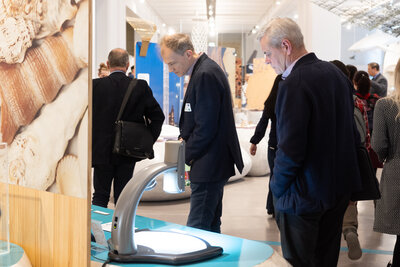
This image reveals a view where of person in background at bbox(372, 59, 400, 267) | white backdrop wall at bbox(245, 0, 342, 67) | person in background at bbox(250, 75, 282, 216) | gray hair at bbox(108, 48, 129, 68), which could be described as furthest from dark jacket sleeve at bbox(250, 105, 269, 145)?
white backdrop wall at bbox(245, 0, 342, 67)

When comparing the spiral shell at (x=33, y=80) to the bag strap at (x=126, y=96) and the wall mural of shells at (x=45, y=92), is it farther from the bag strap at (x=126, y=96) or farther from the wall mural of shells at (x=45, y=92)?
the bag strap at (x=126, y=96)

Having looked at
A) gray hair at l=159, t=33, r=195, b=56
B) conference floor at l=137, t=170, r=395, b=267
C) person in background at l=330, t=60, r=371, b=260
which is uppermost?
gray hair at l=159, t=33, r=195, b=56

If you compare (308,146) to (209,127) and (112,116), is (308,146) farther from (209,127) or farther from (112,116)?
(112,116)

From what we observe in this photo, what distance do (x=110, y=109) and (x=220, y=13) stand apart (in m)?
16.2

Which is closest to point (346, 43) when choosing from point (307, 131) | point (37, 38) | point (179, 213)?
point (179, 213)

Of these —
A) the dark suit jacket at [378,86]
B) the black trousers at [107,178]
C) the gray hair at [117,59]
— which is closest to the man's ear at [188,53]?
the gray hair at [117,59]

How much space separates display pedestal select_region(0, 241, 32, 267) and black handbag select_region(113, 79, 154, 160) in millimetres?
1859

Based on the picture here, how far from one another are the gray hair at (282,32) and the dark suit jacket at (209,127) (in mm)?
561

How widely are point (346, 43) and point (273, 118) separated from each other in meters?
9.36

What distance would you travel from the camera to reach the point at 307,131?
2.00 metres

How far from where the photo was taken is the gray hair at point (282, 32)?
2109 millimetres

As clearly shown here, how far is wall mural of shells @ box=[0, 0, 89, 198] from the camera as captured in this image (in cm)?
127

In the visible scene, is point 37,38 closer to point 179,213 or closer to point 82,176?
point 82,176

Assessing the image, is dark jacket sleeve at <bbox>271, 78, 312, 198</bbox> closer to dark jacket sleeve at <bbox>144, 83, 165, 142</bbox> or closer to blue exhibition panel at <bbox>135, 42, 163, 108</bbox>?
dark jacket sleeve at <bbox>144, 83, 165, 142</bbox>
